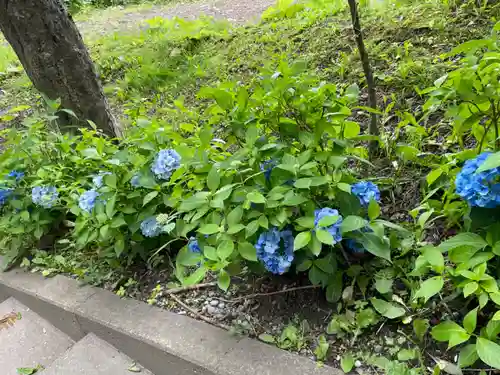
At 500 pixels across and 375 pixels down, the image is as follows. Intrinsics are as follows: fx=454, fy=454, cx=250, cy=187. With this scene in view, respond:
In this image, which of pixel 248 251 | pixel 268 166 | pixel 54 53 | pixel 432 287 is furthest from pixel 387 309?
pixel 54 53

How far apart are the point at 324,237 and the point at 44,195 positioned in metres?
1.47

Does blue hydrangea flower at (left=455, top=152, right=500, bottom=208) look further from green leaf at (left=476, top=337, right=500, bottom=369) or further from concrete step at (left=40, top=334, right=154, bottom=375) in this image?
concrete step at (left=40, top=334, right=154, bottom=375)

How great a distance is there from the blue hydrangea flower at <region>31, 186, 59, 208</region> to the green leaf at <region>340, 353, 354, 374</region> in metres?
1.55

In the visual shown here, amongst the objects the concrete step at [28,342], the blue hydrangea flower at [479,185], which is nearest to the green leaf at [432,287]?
the blue hydrangea flower at [479,185]

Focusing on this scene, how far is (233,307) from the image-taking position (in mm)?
1732

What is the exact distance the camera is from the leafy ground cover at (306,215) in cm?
135

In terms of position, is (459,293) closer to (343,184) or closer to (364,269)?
(364,269)

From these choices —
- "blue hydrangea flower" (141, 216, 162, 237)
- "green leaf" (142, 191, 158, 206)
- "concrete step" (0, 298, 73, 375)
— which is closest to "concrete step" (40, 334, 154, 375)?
"concrete step" (0, 298, 73, 375)

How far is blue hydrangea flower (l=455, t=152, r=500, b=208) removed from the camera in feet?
4.03

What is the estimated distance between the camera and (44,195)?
218 centimetres

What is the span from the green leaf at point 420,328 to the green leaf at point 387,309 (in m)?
0.07

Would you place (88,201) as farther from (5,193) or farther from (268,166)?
(268,166)

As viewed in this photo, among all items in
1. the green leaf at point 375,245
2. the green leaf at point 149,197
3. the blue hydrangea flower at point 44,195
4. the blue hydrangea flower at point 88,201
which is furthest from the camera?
the blue hydrangea flower at point 44,195

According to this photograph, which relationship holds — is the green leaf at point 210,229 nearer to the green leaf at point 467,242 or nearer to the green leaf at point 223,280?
the green leaf at point 223,280
